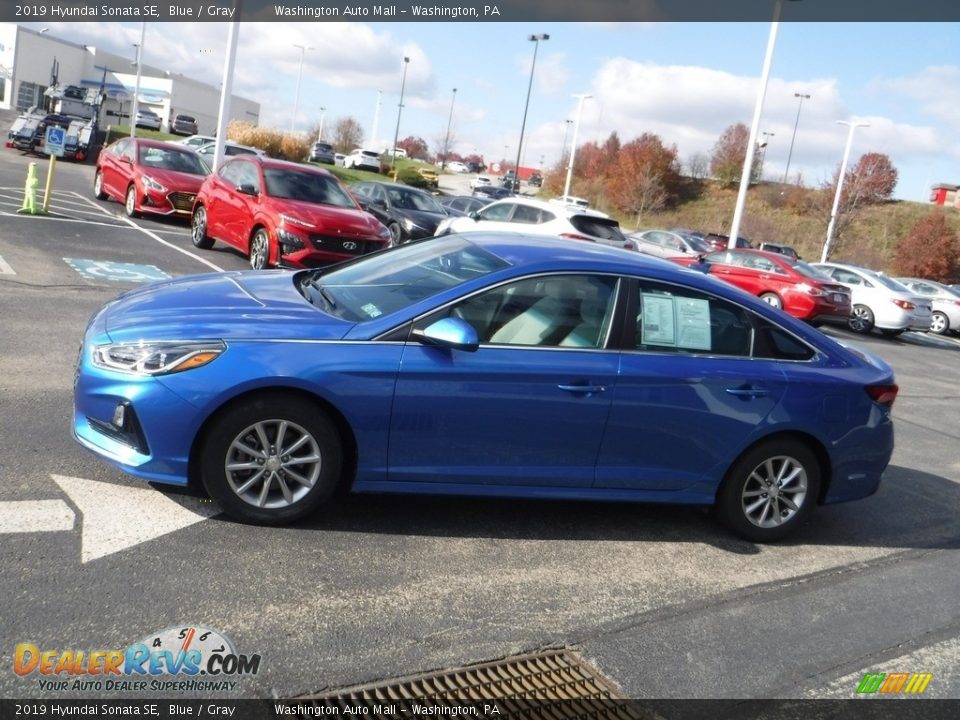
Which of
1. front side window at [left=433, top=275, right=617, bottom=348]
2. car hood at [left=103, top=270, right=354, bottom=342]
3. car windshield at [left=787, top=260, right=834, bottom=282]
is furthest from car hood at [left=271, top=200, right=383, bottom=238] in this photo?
car windshield at [left=787, top=260, right=834, bottom=282]

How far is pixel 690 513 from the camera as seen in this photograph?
5996 mm

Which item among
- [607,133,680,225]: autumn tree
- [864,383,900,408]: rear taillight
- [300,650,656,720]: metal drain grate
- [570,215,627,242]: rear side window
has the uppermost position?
[607,133,680,225]: autumn tree

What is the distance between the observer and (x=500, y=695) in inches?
140

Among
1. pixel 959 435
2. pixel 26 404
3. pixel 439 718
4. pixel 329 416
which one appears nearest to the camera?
pixel 439 718

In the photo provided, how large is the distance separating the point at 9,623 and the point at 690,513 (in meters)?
4.03

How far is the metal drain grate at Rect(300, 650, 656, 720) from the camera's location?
3.36 meters

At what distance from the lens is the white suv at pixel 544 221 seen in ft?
60.3

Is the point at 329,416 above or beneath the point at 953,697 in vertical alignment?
above

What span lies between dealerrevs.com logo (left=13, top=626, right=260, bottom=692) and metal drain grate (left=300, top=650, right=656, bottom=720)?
0.36 meters

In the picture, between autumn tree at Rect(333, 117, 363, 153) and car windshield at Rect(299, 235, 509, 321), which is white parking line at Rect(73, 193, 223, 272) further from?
autumn tree at Rect(333, 117, 363, 153)

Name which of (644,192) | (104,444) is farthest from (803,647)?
(644,192)

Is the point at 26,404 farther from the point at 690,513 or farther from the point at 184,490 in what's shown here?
the point at 690,513

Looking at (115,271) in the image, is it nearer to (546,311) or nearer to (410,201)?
(546,311)

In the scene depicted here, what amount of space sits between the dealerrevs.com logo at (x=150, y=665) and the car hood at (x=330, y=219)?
33.1 ft
